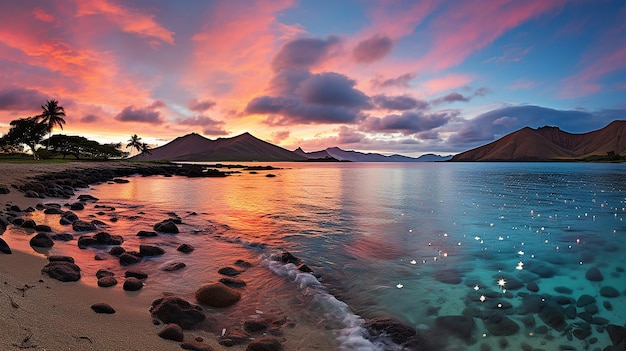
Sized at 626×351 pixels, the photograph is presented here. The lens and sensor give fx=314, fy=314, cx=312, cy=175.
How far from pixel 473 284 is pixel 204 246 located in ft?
39.0

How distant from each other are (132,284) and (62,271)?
1.97m

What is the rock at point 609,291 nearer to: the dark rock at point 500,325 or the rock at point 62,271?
the dark rock at point 500,325

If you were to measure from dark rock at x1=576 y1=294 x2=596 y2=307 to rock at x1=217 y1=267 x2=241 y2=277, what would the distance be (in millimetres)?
11166

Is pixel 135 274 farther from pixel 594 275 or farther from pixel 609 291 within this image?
pixel 594 275

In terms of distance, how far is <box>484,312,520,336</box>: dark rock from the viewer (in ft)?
26.3

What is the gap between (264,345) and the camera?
650 cm

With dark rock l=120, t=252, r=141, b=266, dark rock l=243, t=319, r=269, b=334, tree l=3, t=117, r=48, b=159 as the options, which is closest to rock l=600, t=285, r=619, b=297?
dark rock l=243, t=319, r=269, b=334

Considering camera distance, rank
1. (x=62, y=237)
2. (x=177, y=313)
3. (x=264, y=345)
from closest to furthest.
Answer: (x=264, y=345), (x=177, y=313), (x=62, y=237)

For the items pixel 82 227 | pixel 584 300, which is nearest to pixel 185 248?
pixel 82 227

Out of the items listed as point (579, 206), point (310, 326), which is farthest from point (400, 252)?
point (579, 206)

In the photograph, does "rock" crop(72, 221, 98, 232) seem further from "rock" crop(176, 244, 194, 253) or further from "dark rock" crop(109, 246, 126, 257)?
"rock" crop(176, 244, 194, 253)

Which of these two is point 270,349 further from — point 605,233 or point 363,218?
point 605,233

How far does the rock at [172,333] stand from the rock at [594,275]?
14.2 meters

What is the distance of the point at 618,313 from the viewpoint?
29.9 ft
